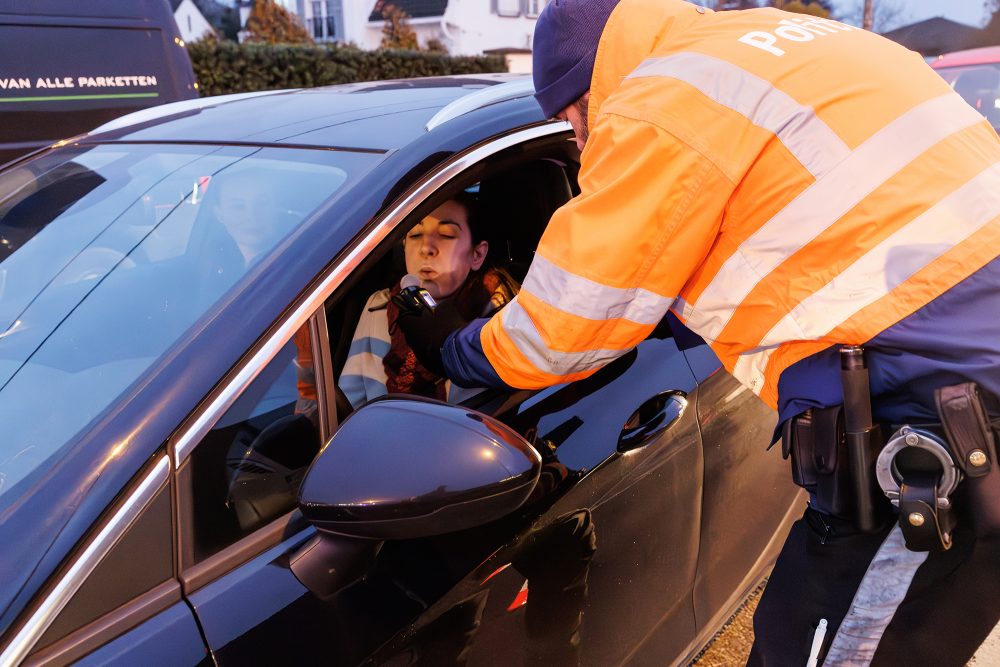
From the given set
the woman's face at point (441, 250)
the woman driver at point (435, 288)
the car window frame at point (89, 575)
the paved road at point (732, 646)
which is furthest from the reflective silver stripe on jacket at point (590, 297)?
the paved road at point (732, 646)

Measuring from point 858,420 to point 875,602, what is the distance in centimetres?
33

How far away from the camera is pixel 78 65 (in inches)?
222

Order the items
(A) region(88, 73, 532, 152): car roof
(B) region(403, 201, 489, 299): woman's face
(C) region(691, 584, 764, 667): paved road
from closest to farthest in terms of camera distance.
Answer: (A) region(88, 73, 532, 152): car roof, (B) region(403, 201, 489, 299): woman's face, (C) region(691, 584, 764, 667): paved road

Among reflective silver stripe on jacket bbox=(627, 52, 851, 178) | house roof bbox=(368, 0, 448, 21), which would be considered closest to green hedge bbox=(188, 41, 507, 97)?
reflective silver stripe on jacket bbox=(627, 52, 851, 178)

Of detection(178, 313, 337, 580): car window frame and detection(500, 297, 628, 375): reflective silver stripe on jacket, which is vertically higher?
detection(500, 297, 628, 375): reflective silver stripe on jacket

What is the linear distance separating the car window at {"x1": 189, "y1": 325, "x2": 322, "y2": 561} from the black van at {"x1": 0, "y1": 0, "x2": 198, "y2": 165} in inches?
192

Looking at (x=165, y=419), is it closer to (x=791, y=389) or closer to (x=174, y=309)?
(x=174, y=309)

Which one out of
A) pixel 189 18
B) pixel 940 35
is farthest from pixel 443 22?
pixel 940 35

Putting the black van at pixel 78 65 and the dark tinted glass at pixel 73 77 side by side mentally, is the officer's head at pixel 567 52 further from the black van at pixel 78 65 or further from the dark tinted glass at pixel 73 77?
the dark tinted glass at pixel 73 77

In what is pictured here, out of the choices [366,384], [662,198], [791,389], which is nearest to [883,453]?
[791,389]

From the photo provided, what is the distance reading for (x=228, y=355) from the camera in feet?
3.98

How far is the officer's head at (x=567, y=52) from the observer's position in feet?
4.88

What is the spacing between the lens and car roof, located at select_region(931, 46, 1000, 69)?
28.7 feet

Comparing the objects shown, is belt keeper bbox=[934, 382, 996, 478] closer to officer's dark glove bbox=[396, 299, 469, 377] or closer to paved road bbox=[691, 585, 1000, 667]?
officer's dark glove bbox=[396, 299, 469, 377]
